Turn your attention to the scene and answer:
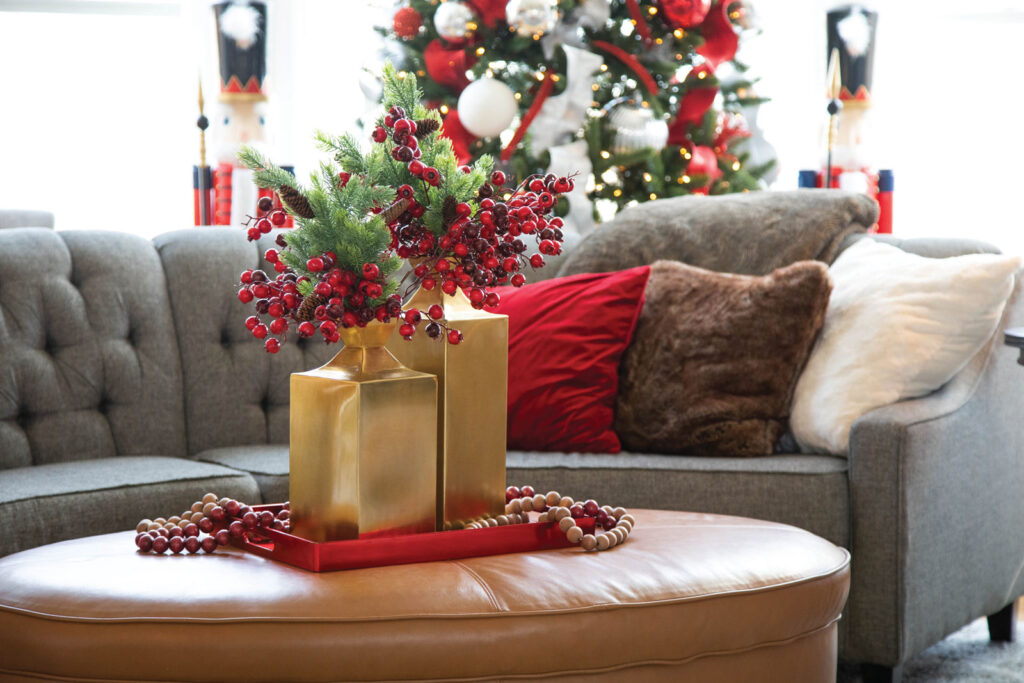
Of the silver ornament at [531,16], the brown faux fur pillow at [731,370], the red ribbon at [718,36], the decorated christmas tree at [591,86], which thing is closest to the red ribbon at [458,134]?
the decorated christmas tree at [591,86]

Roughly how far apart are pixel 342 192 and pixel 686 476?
0.99 m

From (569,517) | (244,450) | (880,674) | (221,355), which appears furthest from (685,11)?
(569,517)

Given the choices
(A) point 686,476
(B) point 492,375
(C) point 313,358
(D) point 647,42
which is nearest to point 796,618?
(B) point 492,375

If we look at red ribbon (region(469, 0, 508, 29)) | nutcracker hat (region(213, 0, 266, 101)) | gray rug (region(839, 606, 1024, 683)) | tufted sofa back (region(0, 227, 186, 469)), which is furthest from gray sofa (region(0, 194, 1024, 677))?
red ribbon (region(469, 0, 508, 29))

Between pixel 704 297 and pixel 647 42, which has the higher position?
pixel 647 42

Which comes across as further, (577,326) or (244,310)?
(244,310)

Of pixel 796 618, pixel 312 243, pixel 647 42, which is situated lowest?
pixel 796 618

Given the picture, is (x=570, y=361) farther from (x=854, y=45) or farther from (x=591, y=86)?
(x=854, y=45)

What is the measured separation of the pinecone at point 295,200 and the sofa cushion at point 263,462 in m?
0.90

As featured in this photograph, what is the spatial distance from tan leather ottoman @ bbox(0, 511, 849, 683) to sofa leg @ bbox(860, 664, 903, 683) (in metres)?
0.62

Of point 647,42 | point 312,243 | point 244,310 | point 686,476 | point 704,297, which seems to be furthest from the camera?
point 647,42

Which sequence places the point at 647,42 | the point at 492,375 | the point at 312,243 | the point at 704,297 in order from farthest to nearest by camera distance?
the point at 647,42 → the point at 704,297 → the point at 492,375 → the point at 312,243

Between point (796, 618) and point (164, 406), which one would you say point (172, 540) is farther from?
point (164, 406)

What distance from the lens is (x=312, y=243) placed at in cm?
132
